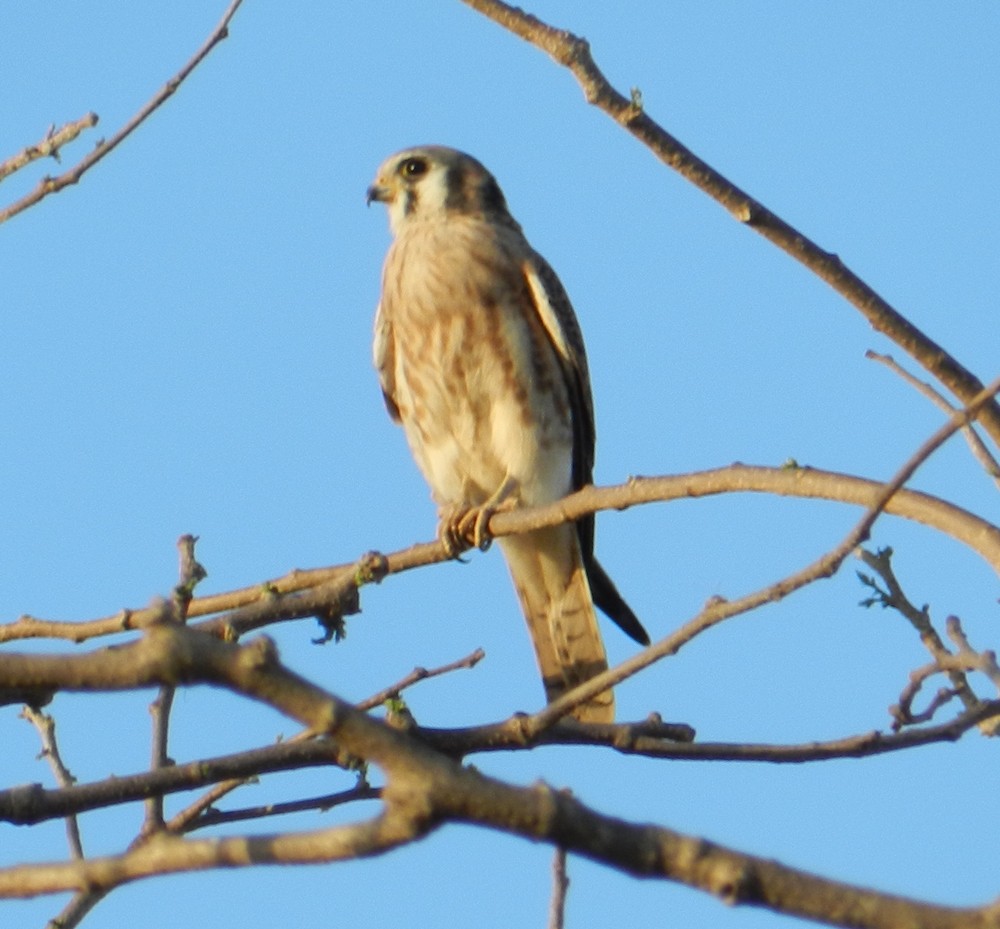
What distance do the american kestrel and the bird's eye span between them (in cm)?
46

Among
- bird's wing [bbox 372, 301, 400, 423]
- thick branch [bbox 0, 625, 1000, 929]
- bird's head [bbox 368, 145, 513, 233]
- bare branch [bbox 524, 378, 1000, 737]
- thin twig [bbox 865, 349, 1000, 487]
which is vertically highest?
bird's head [bbox 368, 145, 513, 233]

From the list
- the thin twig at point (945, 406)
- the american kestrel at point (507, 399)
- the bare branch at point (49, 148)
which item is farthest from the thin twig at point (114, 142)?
the american kestrel at point (507, 399)

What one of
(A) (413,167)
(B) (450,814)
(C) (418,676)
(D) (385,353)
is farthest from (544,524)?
(A) (413,167)

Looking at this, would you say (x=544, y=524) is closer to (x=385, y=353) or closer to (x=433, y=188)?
(x=385, y=353)

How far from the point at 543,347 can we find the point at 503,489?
0.56 metres

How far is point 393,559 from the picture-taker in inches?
160

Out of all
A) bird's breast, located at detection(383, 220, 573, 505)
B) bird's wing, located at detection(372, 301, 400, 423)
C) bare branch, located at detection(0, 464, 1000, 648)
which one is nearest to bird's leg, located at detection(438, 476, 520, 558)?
bird's breast, located at detection(383, 220, 573, 505)

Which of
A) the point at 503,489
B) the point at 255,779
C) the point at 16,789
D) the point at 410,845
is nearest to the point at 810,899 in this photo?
the point at 410,845

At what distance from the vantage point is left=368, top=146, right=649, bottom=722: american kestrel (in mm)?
5930

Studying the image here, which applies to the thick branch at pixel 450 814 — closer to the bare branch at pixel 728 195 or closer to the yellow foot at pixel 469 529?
the bare branch at pixel 728 195

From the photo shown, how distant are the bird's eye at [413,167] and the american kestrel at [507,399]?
461mm

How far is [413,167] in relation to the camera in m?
6.86

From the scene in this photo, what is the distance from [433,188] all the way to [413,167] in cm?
14

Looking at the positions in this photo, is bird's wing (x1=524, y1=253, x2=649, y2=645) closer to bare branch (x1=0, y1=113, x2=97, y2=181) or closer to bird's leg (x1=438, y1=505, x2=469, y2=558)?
bird's leg (x1=438, y1=505, x2=469, y2=558)
